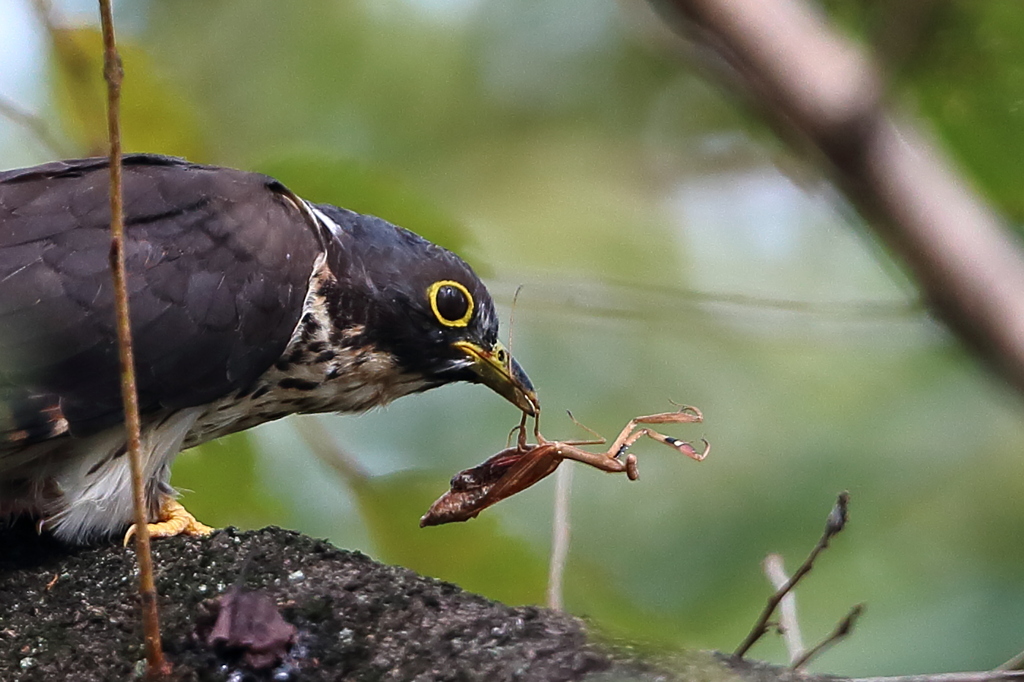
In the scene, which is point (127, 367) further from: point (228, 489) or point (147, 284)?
point (147, 284)

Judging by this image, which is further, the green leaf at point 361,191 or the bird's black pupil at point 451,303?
the bird's black pupil at point 451,303

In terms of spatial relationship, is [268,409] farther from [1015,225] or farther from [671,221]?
[1015,225]

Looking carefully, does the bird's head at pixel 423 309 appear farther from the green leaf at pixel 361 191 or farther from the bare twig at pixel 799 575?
the bare twig at pixel 799 575

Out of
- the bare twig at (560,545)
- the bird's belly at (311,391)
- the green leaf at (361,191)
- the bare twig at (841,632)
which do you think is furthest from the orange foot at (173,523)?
the bare twig at (841,632)

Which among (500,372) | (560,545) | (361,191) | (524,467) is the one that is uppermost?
(361,191)

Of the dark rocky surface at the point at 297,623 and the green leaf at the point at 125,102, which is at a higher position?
the green leaf at the point at 125,102

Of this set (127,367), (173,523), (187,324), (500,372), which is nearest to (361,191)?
(187,324)

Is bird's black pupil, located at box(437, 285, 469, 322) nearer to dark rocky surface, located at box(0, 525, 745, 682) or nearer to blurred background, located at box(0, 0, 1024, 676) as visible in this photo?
blurred background, located at box(0, 0, 1024, 676)

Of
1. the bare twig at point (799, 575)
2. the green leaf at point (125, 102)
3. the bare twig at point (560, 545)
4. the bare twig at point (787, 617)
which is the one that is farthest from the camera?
the green leaf at point (125, 102)
